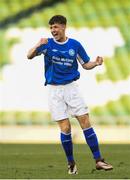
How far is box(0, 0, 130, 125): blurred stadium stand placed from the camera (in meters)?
22.2

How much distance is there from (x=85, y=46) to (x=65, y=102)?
15.5 meters

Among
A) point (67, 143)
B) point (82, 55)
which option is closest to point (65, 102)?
point (67, 143)

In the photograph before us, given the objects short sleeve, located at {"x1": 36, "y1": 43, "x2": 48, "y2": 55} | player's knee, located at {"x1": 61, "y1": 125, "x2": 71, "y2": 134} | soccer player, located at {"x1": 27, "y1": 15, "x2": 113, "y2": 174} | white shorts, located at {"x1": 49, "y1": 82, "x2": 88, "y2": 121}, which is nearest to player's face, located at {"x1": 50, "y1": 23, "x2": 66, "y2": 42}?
soccer player, located at {"x1": 27, "y1": 15, "x2": 113, "y2": 174}

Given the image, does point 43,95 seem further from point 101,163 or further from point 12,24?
point 101,163

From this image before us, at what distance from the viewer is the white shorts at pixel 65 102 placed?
794cm

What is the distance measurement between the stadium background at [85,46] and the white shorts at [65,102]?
13100mm

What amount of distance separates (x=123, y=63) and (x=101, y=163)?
15052 millimetres

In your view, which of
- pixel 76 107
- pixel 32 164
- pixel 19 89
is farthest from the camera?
pixel 19 89

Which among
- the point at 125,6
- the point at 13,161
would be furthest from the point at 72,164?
the point at 125,6

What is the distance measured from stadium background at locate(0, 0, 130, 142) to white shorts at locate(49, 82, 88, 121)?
43.0 feet

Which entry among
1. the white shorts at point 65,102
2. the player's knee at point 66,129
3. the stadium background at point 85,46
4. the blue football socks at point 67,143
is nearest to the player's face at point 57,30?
the white shorts at point 65,102

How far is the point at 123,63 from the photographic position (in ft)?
75.0

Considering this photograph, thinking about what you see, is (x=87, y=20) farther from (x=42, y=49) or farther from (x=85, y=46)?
(x=42, y=49)

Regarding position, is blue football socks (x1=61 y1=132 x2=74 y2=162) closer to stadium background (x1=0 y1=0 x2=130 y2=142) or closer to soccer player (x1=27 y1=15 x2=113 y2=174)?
soccer player (x1=27 y1=15 x2=113 y2=174)
